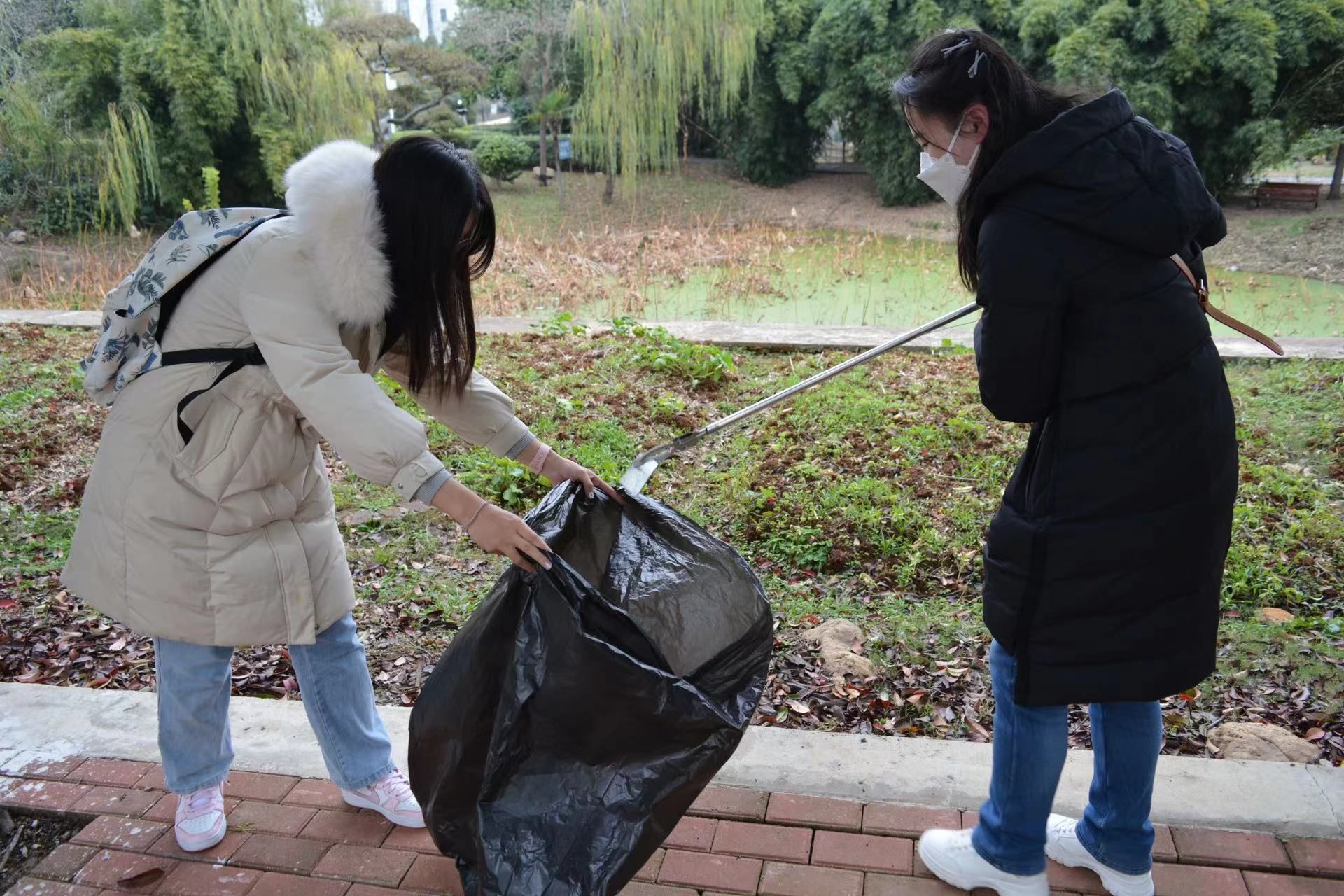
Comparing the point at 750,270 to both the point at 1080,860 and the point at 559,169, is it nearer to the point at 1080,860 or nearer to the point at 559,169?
the point at 1080,860

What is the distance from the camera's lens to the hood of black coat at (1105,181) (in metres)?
1.45

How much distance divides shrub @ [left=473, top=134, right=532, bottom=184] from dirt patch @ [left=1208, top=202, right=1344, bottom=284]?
39.3 feet

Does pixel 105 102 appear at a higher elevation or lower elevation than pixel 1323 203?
higher

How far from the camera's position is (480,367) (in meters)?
5.75

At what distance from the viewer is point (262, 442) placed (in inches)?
70.9

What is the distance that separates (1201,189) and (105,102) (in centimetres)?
1649

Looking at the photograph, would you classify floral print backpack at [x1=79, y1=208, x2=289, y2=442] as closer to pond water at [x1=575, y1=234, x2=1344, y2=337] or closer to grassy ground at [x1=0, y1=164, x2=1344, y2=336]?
pond water at [x1=575, y1=234, x2=1344, y2=337]

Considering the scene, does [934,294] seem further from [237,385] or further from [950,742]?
[237,385]

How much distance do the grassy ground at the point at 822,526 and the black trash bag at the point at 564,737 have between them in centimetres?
100

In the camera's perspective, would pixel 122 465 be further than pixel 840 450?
No

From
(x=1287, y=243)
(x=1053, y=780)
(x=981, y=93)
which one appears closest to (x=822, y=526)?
(x=1053, y=780)

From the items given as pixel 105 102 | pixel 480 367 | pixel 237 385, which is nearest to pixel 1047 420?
pixel 237 385

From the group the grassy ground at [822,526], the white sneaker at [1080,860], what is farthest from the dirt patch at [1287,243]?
the white sneaker at [1080,860]

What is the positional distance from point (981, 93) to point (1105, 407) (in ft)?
1.71
